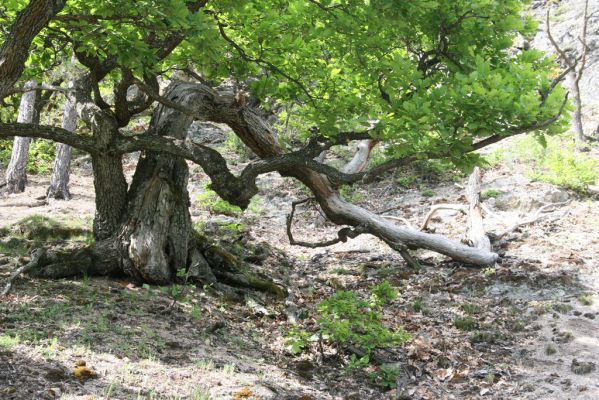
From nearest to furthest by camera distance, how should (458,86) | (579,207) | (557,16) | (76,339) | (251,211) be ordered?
(76,339) < (458,86) < (579,207) < (251,211) < (557,16)

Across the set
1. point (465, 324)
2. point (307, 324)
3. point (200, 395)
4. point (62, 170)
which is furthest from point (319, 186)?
point (62, 170)

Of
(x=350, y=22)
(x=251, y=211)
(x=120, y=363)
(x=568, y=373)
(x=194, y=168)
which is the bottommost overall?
(x=120, y=363)

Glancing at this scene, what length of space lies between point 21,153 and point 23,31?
35.8 feet

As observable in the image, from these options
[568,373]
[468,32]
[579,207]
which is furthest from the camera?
[579,207]

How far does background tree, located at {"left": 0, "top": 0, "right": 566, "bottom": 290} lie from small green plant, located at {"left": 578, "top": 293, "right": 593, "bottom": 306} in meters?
3.61

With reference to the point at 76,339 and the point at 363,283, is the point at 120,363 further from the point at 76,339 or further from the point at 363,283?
the point at 363,283

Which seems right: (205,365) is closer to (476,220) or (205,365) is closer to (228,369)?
(228,369)

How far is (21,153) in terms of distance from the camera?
1466 centimetres

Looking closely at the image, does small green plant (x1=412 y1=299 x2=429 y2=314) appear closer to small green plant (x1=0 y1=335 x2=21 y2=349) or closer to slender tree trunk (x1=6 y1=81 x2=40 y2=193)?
small green plant (x1=0 y1=335 x2=21 y2=349)

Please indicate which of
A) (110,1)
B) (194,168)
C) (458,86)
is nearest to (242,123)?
(110,1)

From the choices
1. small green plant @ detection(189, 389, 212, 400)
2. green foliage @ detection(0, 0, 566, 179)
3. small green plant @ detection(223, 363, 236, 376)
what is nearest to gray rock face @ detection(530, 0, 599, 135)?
green foliage @ detection(0, 0, 566, 179)

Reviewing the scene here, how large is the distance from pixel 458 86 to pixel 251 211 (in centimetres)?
1010

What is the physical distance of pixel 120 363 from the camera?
4871mm

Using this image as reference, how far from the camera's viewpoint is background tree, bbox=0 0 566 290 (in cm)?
565
